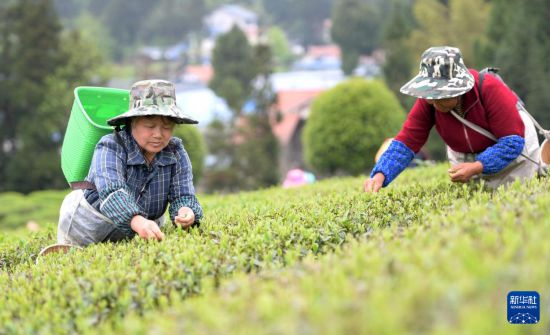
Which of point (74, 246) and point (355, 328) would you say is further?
point (74, 246)

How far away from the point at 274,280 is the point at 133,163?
6.32 feet

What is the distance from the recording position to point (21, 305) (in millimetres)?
3219

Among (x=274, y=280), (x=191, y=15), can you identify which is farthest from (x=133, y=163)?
(x=191, y=15)

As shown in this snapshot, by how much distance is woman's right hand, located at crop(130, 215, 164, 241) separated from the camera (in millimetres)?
4215

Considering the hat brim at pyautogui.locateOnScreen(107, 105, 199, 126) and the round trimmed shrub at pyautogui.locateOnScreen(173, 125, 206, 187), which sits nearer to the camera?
the hat brim at pyautogui.locateOnScreen(107, 105, 199, 126)

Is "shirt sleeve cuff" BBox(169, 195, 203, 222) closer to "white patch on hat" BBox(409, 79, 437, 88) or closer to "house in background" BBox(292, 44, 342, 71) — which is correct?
"white patch on hat" BBox(409, 79, 437, 88)

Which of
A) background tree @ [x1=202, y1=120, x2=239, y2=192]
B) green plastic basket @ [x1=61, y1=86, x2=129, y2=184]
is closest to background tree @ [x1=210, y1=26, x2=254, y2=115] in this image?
background tree @ [x1=202, y1=120, x2=239, y2=192]

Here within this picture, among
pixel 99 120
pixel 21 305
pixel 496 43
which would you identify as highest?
pixel 496 43

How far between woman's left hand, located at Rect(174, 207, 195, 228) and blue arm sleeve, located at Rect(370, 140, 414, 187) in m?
1.49

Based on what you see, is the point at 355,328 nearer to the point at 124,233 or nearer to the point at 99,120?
the point at 124,233

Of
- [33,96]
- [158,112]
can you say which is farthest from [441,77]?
[33,96]

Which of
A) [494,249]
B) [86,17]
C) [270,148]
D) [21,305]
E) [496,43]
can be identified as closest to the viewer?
[494,249]

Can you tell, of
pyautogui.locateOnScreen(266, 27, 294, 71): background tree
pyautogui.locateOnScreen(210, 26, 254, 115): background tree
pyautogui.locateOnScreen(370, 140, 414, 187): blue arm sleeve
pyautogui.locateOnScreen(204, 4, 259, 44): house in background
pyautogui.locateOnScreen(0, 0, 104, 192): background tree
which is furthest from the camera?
pyautogui.locateOnScreen(204, 4, 259, 44): house in background

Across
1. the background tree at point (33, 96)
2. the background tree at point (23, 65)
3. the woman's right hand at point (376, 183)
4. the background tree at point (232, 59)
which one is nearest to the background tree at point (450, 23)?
the background tree at point (232, 59)
